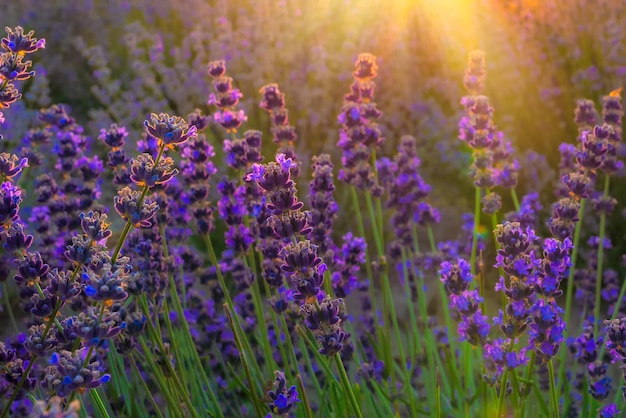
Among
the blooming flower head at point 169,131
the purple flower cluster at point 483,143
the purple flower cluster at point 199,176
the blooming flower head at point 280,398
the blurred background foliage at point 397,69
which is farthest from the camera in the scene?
the blurred background foliage at point 397,69

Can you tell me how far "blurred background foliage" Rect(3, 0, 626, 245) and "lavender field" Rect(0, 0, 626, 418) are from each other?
0.09ft

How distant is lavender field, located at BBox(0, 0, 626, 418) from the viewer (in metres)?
1.65

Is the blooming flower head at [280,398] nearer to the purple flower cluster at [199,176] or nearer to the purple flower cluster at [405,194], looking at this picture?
the purple flower cluster at [199,176]

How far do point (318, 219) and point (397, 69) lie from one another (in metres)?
3.79

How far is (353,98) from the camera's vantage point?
2.84 metres

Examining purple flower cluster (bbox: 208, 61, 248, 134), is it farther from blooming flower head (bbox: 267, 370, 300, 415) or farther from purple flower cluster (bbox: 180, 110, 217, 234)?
blooming flower head (bbox: 267, 370, 300, 415)

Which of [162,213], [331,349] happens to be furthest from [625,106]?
[331,349]

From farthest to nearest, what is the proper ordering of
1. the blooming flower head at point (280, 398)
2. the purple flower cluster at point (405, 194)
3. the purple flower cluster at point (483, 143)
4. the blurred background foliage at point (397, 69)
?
the blurred background foliage at point (397, 69)
the purple flower cluster at point (405, 194)
the purple flower cluster at point (483, 143)
the blooming flower head at point (280, 398)

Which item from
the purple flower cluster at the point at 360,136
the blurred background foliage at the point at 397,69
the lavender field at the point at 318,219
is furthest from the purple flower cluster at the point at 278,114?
the blurred background foliage at the point at 397,69

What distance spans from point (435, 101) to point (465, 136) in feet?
10.6

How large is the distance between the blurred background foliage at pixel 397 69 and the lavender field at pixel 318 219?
3 cm

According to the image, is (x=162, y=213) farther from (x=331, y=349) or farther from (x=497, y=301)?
(x=497, y=301)

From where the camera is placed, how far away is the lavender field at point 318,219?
1.65m

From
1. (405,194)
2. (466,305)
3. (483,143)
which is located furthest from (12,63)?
(405,194)
